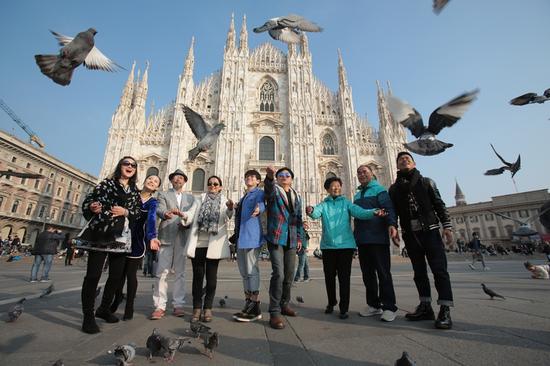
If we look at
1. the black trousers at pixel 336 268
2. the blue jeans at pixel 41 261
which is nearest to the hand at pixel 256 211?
the black trousers at pixel 336 268

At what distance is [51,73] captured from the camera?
128 inches

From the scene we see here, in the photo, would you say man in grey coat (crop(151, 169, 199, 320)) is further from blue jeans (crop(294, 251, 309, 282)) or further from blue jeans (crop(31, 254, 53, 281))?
blue jeans (crop(31, 254, 53, 281))

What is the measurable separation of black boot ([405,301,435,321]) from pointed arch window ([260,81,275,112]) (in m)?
23.6

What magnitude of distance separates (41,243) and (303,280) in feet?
23.8

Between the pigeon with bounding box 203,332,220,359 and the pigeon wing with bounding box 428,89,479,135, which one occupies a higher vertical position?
the pigeon wing with bounding box 428,89,479,135

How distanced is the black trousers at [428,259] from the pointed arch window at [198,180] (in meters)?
20.4

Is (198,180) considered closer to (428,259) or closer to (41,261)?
(41,261)

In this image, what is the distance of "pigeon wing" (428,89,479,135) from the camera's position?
322cm

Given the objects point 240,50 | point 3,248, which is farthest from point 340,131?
point 3,248

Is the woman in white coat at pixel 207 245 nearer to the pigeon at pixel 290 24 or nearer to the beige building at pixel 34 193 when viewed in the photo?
the pigeon at pixel 290 24

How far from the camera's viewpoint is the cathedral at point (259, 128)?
21203 millimetres

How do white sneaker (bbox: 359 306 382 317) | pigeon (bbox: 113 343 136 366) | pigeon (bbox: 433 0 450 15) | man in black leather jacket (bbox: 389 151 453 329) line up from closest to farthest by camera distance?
pigeon (bbox: 113 343 136 366) → man in black leather jacket (bbox: 389 151 453 329) → white sneaker (bbox: 359 306 382 317) → pigeon (bbox: 433 0 450 15)

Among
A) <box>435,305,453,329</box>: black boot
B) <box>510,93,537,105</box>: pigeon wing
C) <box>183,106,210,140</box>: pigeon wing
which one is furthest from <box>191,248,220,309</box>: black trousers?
<box>510,93,537,105</box>: pigeon wing

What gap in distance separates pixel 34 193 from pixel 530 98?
127 ft
